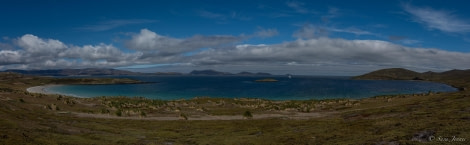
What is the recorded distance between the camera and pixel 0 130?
2883 centimetres

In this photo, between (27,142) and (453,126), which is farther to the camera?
(453,126)

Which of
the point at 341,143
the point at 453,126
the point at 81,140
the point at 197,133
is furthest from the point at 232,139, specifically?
the point at 453,126

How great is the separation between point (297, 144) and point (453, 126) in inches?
620

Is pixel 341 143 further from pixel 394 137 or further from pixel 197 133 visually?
pixel 197 133

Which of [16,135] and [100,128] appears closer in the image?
[16,135]

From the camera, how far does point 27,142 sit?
1017 inches

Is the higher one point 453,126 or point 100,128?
point 453,126

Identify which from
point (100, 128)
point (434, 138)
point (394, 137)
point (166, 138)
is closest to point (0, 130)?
point (100, 128)

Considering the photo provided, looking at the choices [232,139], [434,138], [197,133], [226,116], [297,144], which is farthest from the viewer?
[226,116]

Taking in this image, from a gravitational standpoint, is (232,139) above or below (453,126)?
below

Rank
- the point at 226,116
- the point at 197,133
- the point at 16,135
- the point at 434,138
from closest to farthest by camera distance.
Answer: the point at 434,138 < the point at 16,135 < the point at 197,133 < the point at 226,116

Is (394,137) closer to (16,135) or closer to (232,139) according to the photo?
(232,139)

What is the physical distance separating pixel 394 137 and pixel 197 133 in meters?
24.4

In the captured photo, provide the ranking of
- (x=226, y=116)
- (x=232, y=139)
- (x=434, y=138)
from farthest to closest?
1. (x=226, y=116)
2. (x=232, y=139)
3. (x=434, y=138)
